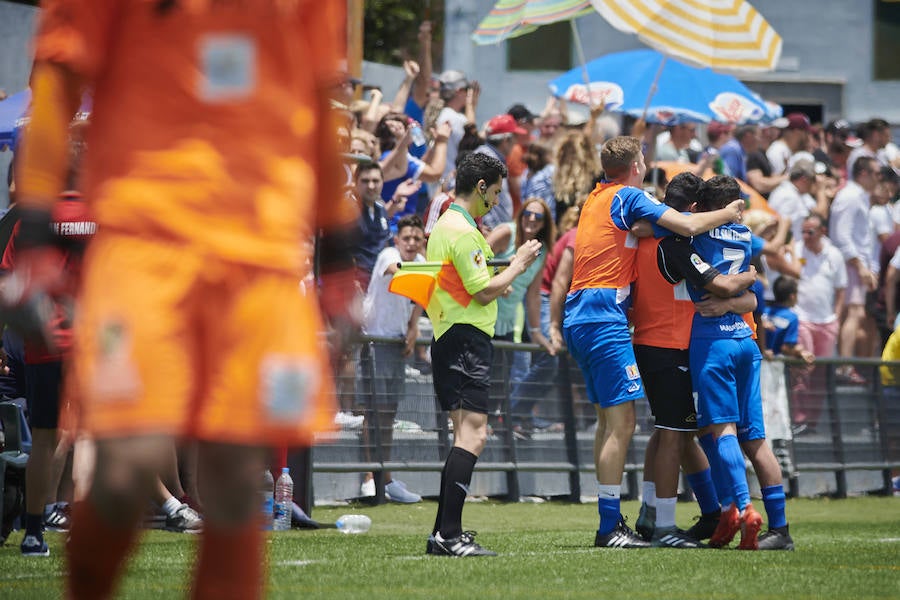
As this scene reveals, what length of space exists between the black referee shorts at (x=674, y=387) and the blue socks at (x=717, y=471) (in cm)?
13

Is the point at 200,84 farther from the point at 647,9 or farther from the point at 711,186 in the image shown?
the point at 647,9

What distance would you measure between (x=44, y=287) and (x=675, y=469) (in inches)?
247

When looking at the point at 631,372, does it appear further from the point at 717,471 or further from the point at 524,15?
the point at 524,15

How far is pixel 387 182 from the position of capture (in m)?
14.9

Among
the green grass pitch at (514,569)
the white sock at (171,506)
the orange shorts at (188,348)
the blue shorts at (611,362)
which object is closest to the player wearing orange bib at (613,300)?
the blue shorts at (611,362)

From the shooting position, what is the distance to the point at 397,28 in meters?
31.5

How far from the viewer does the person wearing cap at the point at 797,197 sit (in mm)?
18359

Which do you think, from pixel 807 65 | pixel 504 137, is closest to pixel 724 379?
Answer: pixel 504 137

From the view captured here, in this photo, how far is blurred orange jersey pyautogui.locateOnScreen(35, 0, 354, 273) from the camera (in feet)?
12.7

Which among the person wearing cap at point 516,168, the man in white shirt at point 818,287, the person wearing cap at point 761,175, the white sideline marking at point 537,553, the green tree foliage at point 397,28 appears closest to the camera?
the white sideline marking at point 537,553

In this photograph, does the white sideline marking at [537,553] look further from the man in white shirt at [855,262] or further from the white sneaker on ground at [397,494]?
the man in white shirt at [855,262]

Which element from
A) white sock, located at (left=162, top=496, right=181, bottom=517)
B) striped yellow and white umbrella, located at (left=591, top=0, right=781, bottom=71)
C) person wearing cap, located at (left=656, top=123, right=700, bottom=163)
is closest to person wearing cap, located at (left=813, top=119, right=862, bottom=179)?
person wearing cap, located at (left=656, top=123, right=700, bottom=163)

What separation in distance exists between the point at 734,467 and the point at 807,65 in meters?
22.6

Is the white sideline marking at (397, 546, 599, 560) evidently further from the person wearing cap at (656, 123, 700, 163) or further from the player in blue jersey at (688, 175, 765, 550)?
the person wearing cap at (656, 123, 700, 163)
